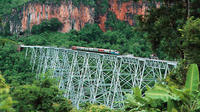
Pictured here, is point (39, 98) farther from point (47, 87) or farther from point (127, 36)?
point (127, 36)

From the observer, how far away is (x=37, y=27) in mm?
44656

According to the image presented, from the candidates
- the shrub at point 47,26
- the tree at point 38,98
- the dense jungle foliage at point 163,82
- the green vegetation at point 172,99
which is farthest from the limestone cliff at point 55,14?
the green vegetation at point 172,99

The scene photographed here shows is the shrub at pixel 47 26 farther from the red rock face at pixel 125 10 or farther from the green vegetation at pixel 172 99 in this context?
the green vegetation at pixel 172 99

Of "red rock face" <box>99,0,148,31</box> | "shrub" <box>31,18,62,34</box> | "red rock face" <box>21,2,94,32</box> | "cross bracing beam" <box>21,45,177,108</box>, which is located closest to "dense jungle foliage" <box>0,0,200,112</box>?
"cross bracing beam" <box>21,45,177,108</box>

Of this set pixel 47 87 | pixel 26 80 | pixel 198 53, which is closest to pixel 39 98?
pixel 47 87

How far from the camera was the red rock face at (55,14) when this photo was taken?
44053mm

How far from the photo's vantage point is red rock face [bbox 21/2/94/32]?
4405 centimetres

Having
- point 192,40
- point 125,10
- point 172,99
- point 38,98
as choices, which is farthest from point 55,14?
point 172,99

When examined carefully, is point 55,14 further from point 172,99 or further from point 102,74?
point 172,99

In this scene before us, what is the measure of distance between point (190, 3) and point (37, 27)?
1552 inches

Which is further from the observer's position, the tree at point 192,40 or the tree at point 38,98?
the tree at point 192,40

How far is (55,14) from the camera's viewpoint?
4469 cm

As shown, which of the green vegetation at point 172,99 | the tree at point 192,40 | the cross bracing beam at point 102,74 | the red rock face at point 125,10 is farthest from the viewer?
the red rock face at point 125,10

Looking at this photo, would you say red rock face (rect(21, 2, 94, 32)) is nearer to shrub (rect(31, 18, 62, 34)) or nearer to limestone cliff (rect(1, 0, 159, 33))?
limestone cliff (rect(1, 0, 159, 33))
